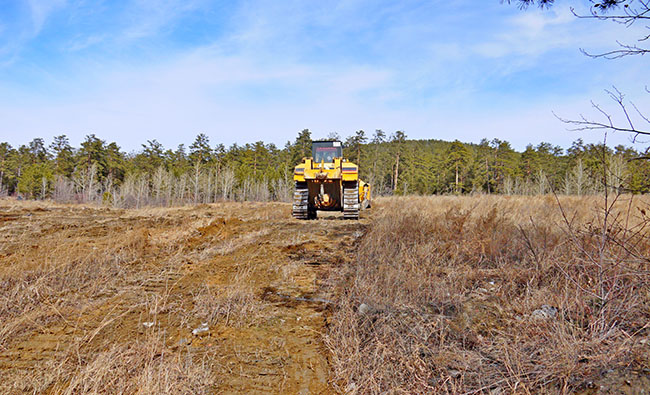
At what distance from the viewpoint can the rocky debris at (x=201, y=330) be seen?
3206 millimetres

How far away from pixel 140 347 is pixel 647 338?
3683mm

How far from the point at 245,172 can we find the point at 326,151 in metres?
46.5

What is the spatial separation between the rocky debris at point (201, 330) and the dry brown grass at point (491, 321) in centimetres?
122

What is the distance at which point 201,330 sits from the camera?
3271 mm

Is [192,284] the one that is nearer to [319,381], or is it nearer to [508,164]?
[319,381]

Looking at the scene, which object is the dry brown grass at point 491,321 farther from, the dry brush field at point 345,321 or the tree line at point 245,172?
the tree line at point 245,172

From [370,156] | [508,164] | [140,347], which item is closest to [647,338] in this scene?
[140,347]

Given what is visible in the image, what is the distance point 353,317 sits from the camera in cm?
314

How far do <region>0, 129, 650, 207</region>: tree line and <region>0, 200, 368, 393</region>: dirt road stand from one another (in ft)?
127

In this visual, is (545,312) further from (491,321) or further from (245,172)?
(245,172)

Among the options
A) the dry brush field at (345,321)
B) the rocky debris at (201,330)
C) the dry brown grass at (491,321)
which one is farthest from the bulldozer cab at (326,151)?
the rocky debris at (201,330)

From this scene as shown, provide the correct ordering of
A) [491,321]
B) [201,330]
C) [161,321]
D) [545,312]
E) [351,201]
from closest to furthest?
[545,312] < [491,321] < [201,330] < [161,321] < [351,201]

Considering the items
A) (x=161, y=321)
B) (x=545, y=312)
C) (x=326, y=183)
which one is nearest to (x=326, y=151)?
(x=326, y=183)

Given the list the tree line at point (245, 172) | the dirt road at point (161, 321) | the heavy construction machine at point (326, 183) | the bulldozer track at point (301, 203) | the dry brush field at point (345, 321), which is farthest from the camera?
the tree line at point (245, 172)
